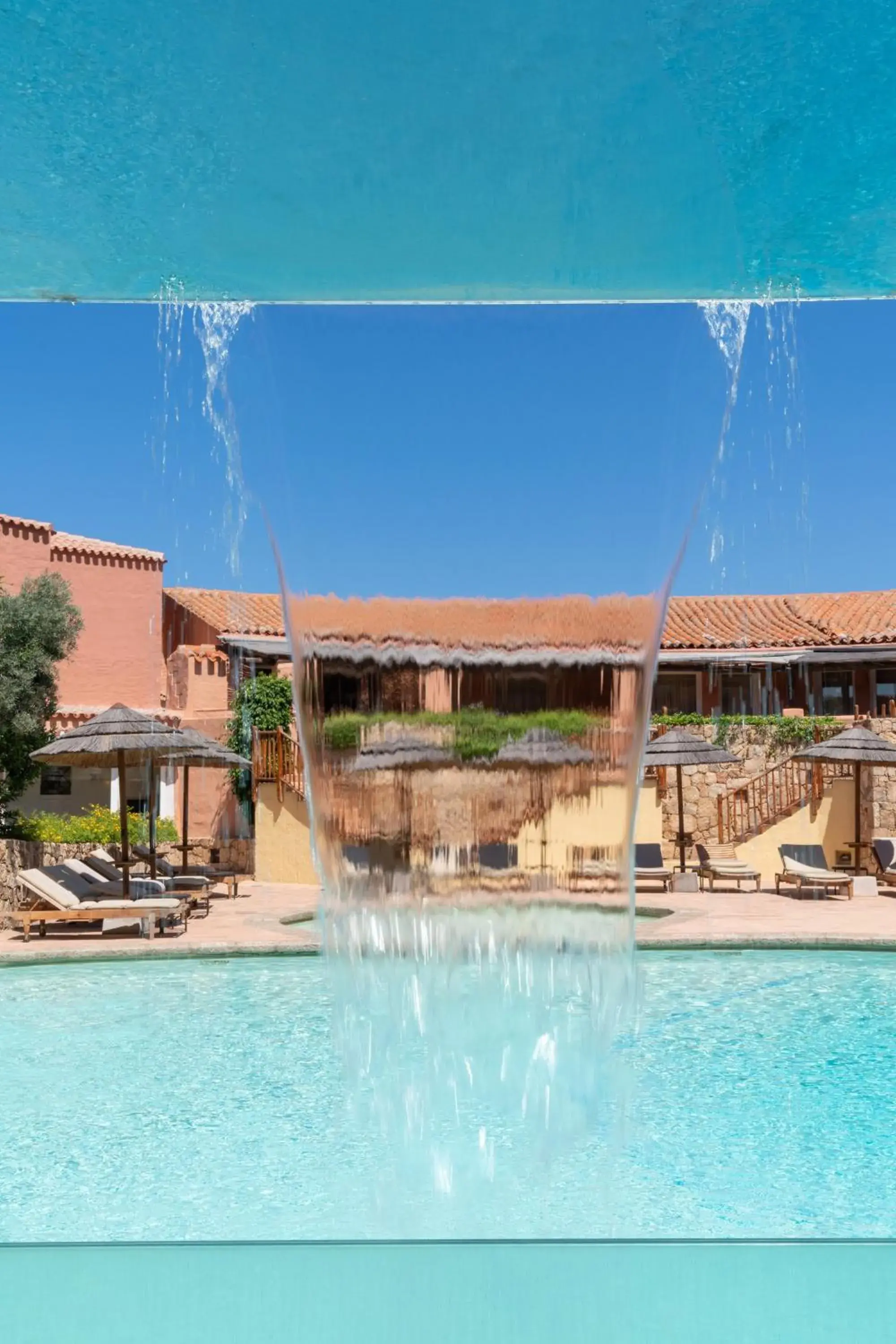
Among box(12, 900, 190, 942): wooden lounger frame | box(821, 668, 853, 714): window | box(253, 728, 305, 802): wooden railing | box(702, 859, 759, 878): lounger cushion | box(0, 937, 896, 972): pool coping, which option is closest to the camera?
box(0, 937, 896, 972): pool coping

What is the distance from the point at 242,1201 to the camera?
446cm

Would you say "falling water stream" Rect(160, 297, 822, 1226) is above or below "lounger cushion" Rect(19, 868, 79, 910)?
above

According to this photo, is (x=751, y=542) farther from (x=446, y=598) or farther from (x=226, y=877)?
(x=446, y=598)

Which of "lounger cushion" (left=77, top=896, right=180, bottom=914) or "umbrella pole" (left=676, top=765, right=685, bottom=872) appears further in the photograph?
"umbrella pole" (left=676, top=765, right=685, bottom=872)

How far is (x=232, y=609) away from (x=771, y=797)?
41.3 feet

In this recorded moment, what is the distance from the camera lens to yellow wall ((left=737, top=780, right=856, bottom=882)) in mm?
19219

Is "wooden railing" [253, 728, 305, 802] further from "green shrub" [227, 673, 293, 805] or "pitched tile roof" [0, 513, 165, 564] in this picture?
"pitched tile roof" [0, 513, 165, 564]

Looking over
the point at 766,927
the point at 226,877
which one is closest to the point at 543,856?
the point at 766,927

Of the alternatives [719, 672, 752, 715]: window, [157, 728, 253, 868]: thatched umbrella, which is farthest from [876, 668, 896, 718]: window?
[157, 728, 253, 868]: thatched umbrella

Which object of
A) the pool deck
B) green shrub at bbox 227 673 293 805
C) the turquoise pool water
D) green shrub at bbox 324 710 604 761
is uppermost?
green shrub at bbox 227 673 293 805

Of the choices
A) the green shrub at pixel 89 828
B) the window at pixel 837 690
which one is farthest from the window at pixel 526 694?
the window at pixel 837 690

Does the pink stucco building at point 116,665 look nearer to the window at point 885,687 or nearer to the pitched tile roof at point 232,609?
the pitched tile roof at point 232,609

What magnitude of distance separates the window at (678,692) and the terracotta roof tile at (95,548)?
35.7ft

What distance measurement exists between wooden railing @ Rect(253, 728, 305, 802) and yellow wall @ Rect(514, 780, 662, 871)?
14.2 metres
